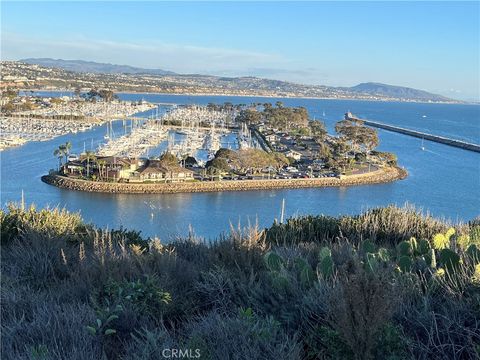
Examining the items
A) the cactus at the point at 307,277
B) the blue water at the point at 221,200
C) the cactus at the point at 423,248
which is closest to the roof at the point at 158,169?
the blue water at the point at 221,200

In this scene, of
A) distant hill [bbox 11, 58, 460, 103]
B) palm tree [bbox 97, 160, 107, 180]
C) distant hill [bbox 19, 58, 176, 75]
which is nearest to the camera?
palm tree [bbox 97, 160, 107, 180]

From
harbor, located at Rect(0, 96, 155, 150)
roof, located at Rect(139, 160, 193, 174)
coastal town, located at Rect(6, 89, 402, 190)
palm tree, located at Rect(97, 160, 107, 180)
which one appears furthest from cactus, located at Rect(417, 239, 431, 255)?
harbor, located at Rect(0, 96, 155, 150)

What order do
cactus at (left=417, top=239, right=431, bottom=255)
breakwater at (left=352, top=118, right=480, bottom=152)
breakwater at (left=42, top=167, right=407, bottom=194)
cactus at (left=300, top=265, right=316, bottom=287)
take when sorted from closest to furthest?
cactus at (left=300, top=265, right=316, bottom=287) < cactus at (left=417, top=239, right=431, bottom=255) < breakwater at (left=42, top=167, right=407, bottom=194) < breakwater at (left=352, top=118, right=480, bottom=152)

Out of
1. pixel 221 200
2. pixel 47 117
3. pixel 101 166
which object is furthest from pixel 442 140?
pixel 47 117

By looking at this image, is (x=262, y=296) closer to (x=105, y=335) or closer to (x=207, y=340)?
(x=207, y=340)

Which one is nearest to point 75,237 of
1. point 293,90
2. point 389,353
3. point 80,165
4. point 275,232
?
point 275,232

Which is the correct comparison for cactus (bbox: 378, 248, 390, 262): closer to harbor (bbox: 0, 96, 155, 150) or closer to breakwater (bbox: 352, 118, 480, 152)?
harbor (bbox: 0, 96, 155, 150)

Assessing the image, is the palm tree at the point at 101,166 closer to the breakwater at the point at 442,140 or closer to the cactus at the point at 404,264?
the cactus at the point at 404,264
